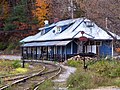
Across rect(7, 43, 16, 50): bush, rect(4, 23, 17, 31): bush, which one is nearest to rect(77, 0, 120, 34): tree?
rect(4, 23, 17, 31): bush

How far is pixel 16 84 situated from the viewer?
61.3 feet

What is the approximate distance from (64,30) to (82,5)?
36.8 m

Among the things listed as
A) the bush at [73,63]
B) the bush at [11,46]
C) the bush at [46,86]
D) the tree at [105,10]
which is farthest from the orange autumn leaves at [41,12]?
the tree at [105,10]

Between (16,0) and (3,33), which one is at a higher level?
(16,0)

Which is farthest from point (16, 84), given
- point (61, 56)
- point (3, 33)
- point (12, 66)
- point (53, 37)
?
point (3, 33)

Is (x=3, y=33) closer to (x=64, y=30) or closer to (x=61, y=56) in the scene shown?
(x=64, y=30)

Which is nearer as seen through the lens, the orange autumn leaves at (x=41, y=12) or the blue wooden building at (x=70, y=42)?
the blue wooden building at (x=70, y=42)

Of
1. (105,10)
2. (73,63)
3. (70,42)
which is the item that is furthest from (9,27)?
(105,10)

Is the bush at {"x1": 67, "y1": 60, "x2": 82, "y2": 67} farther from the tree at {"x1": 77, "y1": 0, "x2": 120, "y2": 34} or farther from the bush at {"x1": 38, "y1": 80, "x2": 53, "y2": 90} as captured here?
the tree at {"x1": 77, "y1": 0, "x2": 120, "y2": 34}

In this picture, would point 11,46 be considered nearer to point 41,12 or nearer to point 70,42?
point 41,12

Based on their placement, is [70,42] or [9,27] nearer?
[70,42]

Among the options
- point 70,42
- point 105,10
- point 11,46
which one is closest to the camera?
point 105,10

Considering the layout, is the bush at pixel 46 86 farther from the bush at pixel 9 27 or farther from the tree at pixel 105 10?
the bush at pixel 9 27

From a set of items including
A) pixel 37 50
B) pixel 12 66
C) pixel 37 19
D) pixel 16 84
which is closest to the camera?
pixel 16 84
